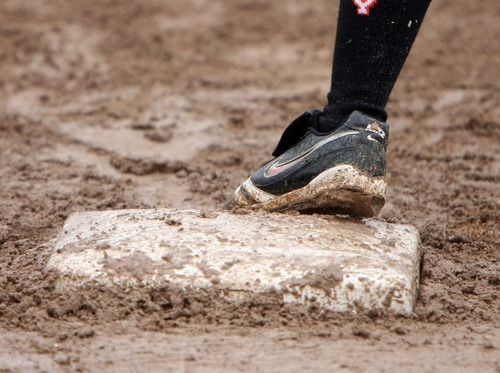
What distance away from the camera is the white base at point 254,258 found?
162 centimetres

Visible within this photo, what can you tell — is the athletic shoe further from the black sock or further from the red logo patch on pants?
the red logo patch on pants

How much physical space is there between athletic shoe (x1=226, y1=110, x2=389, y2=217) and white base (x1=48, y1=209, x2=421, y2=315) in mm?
55

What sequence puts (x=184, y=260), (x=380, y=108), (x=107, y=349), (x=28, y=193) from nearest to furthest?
(x=107, y=349) → (x=184, y=260) → (x=380, y=108) → (x=28, y=193)

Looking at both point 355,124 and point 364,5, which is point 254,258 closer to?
point 355,124

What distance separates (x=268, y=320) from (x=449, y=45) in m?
3.33

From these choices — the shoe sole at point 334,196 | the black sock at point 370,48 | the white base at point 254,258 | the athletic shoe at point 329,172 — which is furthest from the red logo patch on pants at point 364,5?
the white base at point 254,258

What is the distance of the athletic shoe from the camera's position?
181cm

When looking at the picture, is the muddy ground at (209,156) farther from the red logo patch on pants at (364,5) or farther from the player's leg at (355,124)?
the red logo patch on pants at (364,5)

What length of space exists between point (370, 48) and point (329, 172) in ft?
1.08

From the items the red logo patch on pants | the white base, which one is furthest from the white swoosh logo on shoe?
the red logo patch on pants

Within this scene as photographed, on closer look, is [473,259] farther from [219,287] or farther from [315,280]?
[219,287]

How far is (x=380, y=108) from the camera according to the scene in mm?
1880

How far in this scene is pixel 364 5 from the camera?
1784 mm

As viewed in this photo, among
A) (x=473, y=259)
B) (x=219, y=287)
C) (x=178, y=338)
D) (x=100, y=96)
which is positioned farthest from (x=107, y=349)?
(x=100, y=96)
